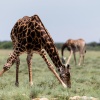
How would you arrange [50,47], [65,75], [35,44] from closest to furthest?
[65,75] < [50,47] < [35,44]

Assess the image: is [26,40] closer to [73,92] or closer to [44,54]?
[44,54]

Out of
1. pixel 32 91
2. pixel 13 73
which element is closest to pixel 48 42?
pixel 32 91

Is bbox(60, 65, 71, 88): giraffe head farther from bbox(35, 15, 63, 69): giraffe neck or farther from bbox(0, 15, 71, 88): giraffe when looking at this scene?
bbox(35, 15, 63, 69): giraffe neck

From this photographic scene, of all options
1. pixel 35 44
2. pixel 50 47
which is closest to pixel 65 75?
pixel 50 47

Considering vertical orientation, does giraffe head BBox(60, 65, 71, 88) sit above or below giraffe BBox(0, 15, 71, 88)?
below

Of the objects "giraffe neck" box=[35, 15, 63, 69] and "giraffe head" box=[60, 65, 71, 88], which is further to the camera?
"giraffe neck" box=[35, 15, 63, 69]

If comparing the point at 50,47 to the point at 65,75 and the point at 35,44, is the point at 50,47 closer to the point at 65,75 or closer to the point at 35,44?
the point at 35,44

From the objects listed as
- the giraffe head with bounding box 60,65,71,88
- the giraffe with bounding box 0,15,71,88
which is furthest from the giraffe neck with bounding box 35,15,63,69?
the giraffe head with bounding box 60,65,71,88

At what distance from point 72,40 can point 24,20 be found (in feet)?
51.7

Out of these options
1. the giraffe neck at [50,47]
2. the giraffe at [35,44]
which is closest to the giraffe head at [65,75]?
the giraffe at [35,44]

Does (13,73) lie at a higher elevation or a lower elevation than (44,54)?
lower

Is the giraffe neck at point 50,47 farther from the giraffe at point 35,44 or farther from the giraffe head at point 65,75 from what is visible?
the giraffe head at point 65,75

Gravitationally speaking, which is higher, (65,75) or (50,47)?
(50,47)

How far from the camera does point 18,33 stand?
37.0 feet
